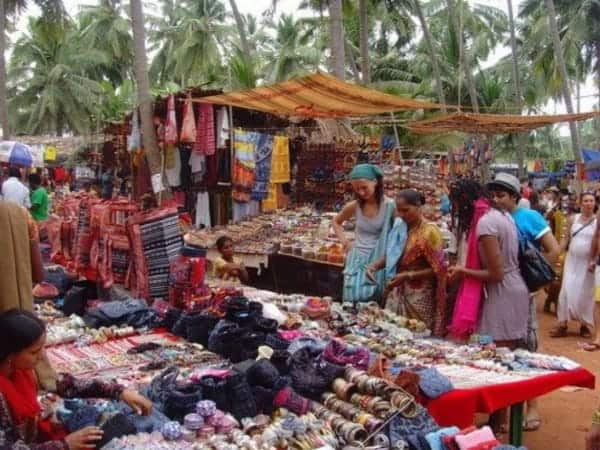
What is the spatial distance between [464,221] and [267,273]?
4.05 meters

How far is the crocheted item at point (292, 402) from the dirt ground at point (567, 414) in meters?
2.31

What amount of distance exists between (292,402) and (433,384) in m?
0.68

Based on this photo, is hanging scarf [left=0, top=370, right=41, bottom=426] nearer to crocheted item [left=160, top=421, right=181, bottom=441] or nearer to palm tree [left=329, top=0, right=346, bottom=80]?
crocheted item [left=160, top=421, right=181, bottom=441]

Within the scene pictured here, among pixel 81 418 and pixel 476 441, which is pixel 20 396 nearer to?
pixel 81 418

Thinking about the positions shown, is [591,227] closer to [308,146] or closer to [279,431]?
[308,146]

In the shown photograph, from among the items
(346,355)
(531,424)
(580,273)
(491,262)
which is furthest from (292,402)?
(580,273)

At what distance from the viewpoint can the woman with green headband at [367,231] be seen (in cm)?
513

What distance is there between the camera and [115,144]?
12.1 meters

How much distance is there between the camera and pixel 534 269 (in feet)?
14.5

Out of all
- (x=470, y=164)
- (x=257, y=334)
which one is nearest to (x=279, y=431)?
(x=257, y=334)

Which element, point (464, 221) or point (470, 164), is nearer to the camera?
point (464, 221)

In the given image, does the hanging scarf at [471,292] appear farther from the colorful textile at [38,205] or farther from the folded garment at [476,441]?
the colorful textile at [38,205]

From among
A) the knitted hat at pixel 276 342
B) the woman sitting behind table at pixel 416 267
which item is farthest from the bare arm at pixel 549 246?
the knitted hat at pixel 276 342

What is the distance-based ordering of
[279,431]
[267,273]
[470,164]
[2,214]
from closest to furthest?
[279,431] < [2,214] < [267,273] < [470,164]
